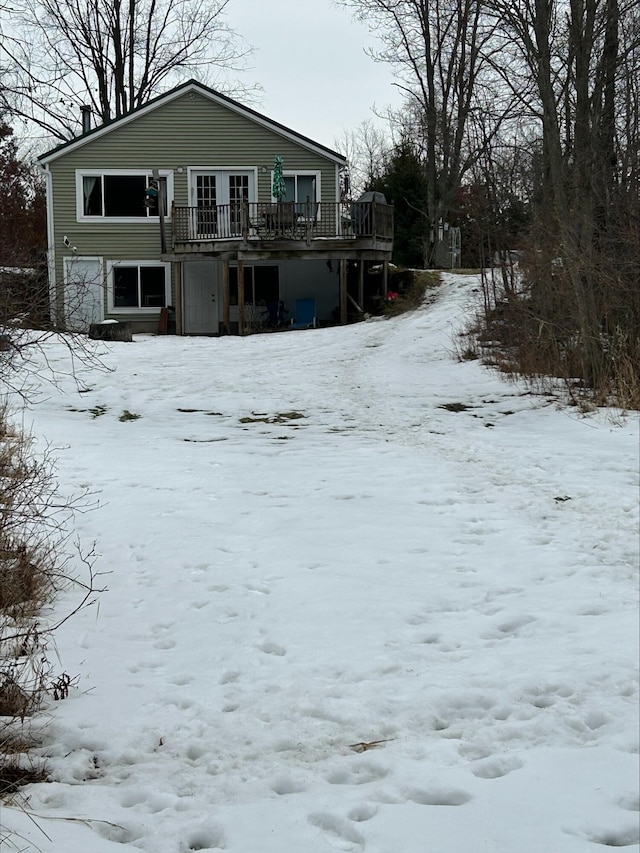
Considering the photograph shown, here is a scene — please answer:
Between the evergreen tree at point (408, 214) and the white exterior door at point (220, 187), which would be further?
the evergreen tree at point (408, 214)

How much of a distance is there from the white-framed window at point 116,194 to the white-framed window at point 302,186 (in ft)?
11.0

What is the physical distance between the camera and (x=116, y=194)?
86.1 feet

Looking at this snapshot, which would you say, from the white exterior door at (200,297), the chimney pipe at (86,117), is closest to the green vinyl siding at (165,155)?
the white exterior door at (200,297)

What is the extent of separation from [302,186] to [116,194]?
211 inches

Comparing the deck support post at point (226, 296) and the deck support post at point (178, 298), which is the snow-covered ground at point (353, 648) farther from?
the deck support post at point (178, 298)

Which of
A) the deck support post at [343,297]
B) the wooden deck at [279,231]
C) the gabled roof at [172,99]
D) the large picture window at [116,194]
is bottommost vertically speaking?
the deck support post at [343,297]

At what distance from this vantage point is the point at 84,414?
12.4 m

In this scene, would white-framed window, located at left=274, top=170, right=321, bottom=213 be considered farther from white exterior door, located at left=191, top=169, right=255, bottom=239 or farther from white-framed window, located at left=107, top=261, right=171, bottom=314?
white-framed window, located at left=107, top=261, right=171, bottom=314

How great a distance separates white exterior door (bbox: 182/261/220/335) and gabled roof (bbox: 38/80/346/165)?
14.0 ft

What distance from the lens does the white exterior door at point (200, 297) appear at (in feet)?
86.0

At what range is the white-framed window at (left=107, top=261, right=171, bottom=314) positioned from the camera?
1033 inches

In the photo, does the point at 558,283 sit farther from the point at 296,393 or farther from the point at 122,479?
the point at 122,479

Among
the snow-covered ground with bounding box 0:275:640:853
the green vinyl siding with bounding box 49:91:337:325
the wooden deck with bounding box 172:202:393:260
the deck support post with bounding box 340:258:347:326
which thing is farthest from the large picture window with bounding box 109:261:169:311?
the snow-covered ground with bounding box 0:275:640:853

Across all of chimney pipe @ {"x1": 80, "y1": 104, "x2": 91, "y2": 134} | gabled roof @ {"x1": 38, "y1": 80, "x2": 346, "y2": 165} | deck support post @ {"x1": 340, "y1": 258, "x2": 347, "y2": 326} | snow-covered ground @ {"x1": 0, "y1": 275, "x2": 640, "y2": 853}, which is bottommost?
snow-covered ground @ {"x1": 0, "y1": 275, "x2": 640, "y2": 853}
